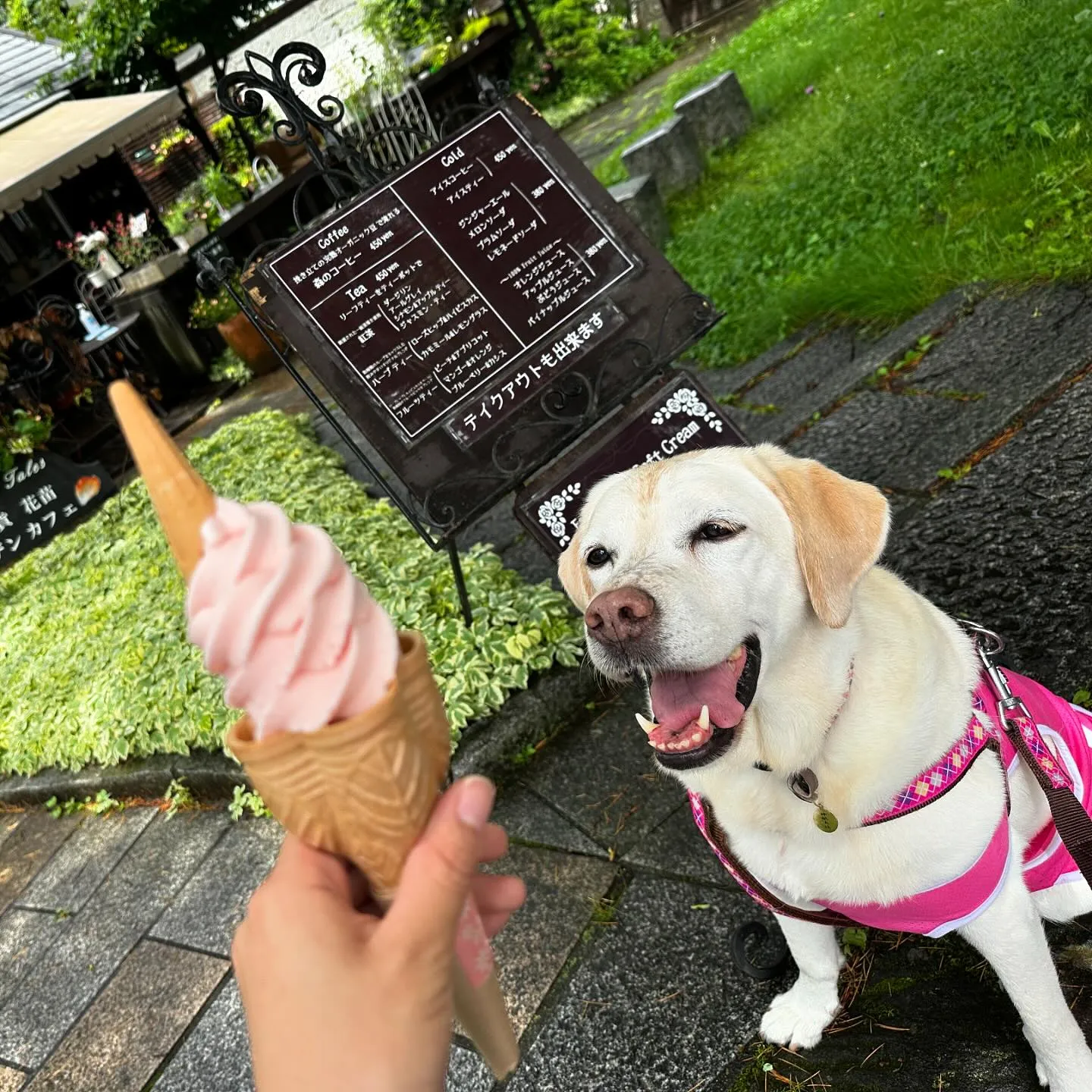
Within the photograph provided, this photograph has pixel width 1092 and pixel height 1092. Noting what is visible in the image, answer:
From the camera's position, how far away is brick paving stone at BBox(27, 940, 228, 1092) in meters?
3.20

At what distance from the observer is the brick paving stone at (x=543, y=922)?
2.74m

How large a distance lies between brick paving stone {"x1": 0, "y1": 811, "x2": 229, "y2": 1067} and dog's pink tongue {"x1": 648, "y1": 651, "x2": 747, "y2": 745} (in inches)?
124

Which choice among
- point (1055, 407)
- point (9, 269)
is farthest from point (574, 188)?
point (9, 269)

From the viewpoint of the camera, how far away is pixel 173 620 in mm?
5855

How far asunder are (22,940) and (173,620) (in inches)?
86.0

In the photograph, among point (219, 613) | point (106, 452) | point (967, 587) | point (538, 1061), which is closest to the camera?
point (219, 613)

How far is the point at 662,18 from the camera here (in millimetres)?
16828

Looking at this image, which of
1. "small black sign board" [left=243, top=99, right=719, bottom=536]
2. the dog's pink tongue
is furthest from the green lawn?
the dog's pink tongue

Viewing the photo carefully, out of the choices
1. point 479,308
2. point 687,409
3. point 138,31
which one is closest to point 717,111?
point 687,409

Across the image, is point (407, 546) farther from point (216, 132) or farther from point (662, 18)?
point (216, 132)

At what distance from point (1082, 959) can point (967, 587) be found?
1.46 metres

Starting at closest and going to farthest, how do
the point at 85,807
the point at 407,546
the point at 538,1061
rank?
the point at 538,1061 → the point at 85,807 → the point at 407,546

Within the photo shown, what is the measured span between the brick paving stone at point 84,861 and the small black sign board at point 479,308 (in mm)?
2764

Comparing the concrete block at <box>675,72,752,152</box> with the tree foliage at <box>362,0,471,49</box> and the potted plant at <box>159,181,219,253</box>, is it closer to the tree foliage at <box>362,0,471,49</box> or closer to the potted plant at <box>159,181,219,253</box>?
the potted plant at <box>159,181,219,253</box>
